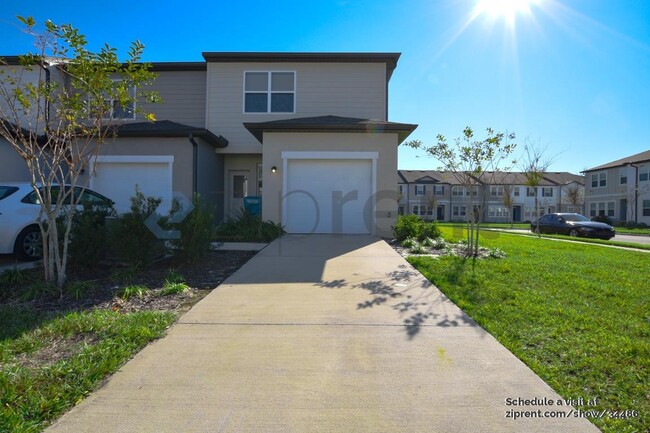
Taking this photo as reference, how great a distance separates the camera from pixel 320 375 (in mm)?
3150

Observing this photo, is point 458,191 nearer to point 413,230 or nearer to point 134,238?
point 413,230

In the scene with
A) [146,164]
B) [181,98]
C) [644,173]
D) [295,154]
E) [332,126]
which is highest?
[181,98]

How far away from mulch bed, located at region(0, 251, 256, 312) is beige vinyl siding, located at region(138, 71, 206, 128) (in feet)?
29.3

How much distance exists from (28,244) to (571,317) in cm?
928

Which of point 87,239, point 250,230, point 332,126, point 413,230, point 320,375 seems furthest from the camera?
point 332,126

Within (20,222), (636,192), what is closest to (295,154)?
(20,222)

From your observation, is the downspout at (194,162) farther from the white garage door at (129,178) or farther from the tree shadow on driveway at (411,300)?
the tree shadow on driveway at (411,300)

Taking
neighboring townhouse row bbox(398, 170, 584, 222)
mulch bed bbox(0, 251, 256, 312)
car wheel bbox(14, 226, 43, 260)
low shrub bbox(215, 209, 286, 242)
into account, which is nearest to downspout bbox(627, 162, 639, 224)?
neighboring townhouse row bbox(398, 170, 584, 222)

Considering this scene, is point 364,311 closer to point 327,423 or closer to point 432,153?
point 327,423

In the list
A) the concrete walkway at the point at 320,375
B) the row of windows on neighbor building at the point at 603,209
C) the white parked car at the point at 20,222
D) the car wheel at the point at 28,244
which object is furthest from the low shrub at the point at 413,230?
the row of windows on neighbor building at the point at 603,209

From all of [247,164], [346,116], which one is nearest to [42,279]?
[247,164]

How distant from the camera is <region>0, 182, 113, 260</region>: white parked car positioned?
7266 mm

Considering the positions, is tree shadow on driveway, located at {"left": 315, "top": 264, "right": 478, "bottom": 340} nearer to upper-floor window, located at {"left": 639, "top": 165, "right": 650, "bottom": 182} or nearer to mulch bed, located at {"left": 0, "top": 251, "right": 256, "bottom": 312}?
mulch bed, located at {"left": 0, "top": 251, "right": 256, "bottom": 312}

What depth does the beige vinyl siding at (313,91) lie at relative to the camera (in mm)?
14586
